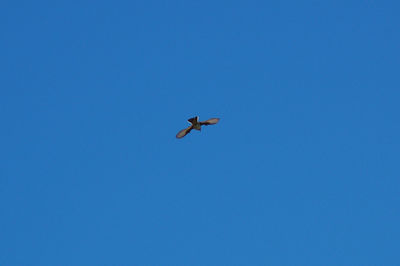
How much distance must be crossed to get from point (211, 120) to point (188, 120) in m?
2.13

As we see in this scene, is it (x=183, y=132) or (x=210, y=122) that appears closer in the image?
(x=210, y=122)

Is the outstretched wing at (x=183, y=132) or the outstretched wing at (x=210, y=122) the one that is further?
the outstretched wing at (x=183, y=132)

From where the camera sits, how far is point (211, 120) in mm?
71812

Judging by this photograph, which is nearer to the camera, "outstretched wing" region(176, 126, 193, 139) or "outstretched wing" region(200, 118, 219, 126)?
"outstretched wing" region(200, 118, 219, 126)

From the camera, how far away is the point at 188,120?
7181 centimetres
